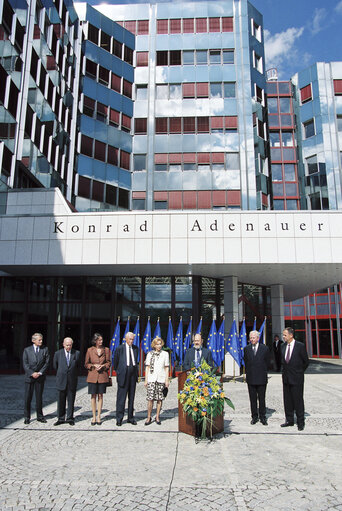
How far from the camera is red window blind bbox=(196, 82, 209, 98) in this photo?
3131 centimetres

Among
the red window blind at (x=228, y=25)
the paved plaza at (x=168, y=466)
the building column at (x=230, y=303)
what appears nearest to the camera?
the paved plaza at (x=168, y=466)

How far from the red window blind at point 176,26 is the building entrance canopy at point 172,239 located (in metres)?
23.3

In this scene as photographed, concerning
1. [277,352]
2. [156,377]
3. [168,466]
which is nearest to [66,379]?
[156,377]

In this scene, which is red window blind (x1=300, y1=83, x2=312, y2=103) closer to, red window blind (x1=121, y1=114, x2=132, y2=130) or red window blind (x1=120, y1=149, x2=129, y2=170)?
red window blind (x1=121, y1=114, x2=132, y2=130)

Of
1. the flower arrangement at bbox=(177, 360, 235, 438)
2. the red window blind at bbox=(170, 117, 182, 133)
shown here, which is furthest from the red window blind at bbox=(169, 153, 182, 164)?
the flower arrangement at bbox=(177, 360, 235, 438)

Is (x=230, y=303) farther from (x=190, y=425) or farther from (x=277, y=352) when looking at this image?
(x=190, y=425)

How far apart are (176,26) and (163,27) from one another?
3.65ft

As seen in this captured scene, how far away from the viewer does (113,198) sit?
2981 centimetres

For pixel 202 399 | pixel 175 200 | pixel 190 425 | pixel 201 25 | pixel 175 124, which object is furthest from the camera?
pixel 201 25

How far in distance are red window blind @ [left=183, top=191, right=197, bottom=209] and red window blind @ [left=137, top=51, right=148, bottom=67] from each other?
12246 millimetres

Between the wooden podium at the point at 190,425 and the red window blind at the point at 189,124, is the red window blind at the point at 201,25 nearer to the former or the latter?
the red window blind at the point at 189,124

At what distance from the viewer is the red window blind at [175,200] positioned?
2966cm

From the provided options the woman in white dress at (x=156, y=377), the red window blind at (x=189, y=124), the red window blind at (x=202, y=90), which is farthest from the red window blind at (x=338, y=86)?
the woman in white dress at (x=156, y=377)

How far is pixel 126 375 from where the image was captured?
8.28 meters
